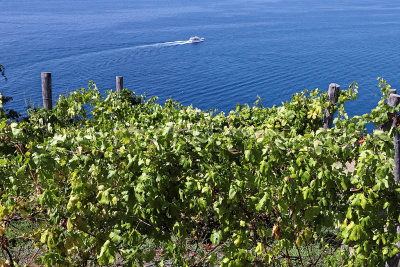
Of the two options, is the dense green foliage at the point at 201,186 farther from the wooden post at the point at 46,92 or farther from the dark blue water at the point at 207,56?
the dark blue water at the point at 207,56

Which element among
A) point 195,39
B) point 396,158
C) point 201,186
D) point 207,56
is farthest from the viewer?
point 195,39

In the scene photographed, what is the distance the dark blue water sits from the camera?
22.3 metres

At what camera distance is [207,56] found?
99.8 ft

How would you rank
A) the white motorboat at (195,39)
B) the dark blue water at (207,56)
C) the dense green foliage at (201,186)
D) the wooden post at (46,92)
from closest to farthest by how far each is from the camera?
the dense green foliage at (201,186)
the wooden post at (46,92)
the dark blue water at (207,56)
the white motorboat at (195,39)

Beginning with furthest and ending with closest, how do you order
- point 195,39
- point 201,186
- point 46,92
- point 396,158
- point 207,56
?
point 195,39 < point 207,56 < point 46,92 < point 396,158 < point 201,186

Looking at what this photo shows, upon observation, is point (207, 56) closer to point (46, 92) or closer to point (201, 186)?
point (46, 92)

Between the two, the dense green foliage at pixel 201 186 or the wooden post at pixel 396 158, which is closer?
the dense green foliage at pixel 201 186

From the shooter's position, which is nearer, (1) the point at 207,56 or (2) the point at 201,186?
(2) the point at 201,186

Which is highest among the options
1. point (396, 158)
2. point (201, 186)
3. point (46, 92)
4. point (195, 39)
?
point (396, 158)

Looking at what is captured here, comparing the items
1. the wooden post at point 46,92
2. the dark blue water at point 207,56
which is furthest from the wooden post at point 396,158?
the dark blue water at point 207,56

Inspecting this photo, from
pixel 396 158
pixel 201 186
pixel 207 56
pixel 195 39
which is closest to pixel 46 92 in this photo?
pixel 201 186

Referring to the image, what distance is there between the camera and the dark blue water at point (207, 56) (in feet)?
73.0

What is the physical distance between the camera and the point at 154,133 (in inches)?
124

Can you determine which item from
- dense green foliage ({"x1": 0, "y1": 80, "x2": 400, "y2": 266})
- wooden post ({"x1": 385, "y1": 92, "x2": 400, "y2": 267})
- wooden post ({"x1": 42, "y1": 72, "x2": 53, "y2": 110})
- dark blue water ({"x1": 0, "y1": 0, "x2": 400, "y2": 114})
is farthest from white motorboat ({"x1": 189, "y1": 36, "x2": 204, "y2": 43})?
dense green foliage ({"x1": 0, "y1": 80, "x2": 400, "y2": 266})
